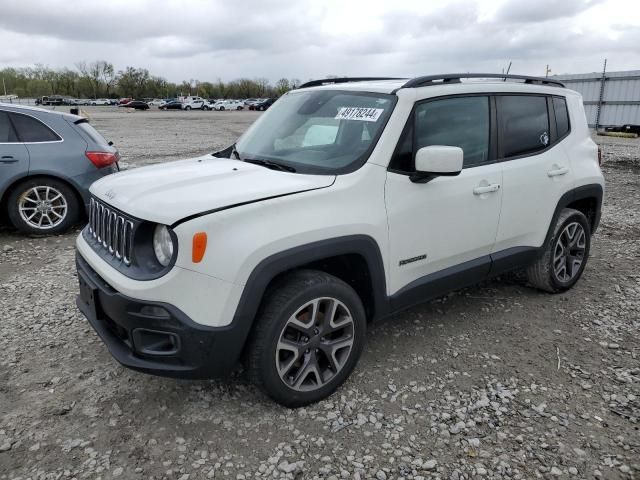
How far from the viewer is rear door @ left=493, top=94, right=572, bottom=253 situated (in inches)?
153

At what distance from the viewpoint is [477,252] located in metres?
3.77

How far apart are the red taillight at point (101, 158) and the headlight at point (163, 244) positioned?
4.28m

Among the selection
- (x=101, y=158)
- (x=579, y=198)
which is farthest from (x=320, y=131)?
(x=101, y=158)

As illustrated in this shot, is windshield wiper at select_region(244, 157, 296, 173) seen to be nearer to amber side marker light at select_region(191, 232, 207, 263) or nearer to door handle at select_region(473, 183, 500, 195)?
amber side marker light at select_region(191, 232, 207, 263)

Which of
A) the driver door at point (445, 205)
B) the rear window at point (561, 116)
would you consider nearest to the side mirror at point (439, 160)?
the driver door at point (445, 205)

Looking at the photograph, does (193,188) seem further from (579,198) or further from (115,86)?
(115,86)

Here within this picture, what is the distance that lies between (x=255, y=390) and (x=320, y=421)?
49 cm

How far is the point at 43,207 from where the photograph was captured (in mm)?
6363

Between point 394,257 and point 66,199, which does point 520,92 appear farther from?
point 66,199

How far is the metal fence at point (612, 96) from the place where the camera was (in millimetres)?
20750

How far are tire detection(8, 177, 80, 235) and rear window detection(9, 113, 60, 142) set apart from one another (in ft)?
1.61

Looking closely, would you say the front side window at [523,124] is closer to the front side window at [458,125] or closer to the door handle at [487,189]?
the front side window at [458,125]

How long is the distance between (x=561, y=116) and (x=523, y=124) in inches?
23.5

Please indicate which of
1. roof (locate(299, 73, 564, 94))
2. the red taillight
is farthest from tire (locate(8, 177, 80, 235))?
roof (locate(299, 73, 564, 94))
